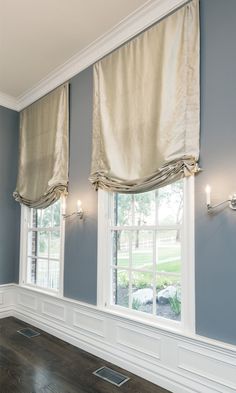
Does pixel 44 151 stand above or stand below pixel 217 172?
above

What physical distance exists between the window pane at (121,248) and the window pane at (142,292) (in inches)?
7.4

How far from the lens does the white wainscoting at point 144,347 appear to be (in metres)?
2.05

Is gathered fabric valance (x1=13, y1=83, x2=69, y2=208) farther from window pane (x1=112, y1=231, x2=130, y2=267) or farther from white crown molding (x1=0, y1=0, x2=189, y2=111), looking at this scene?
window pane (x1=112, y1=231, x2=130, y2=267)

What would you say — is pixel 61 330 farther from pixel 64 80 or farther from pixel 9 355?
pixel 64 80

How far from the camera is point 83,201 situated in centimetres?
329

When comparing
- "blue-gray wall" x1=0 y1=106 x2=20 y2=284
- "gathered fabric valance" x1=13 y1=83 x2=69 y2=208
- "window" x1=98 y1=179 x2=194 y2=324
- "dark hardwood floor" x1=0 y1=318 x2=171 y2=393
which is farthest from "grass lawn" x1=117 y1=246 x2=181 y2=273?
"blue-gray wall" x1=0 y1=106 x2=20 y2=284

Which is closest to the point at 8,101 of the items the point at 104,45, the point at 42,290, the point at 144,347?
the point at 104,45

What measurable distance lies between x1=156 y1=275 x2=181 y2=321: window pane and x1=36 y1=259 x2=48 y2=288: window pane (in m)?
1.87

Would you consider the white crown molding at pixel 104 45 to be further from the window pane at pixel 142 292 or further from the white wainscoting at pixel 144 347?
the white wainscoting at pixel 144 347

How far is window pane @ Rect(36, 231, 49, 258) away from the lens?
154 inches

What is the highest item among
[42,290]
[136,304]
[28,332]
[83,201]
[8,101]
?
[8,101]

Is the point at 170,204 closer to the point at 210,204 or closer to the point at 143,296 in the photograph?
the point at 210,204

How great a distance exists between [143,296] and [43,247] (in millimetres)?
1850

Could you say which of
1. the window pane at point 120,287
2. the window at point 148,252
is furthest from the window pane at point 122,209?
the window pane at point 120,287
